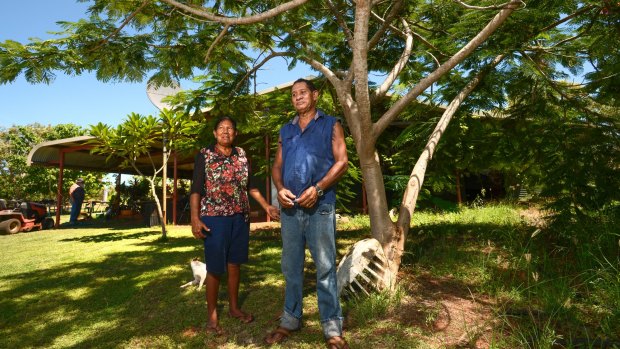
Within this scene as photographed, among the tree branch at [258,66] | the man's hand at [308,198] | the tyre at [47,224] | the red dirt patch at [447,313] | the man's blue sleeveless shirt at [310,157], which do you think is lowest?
the red dirt patch at [447,313]

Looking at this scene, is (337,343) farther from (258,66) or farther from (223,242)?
(258,66)

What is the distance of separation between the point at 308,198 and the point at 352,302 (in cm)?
145

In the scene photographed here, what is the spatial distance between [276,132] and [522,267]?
4.50m

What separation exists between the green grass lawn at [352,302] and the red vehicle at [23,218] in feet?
23.6

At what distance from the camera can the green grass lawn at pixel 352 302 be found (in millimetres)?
2900

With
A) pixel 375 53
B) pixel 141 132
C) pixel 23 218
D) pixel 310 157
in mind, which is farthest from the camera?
pixel 23 218

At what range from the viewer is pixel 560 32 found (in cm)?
532

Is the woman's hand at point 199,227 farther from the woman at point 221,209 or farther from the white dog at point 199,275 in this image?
the white dog at point 199,275

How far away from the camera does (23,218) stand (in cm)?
1293

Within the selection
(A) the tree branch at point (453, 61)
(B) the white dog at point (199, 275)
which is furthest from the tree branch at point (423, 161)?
(B) the white dog at point (199, 275)

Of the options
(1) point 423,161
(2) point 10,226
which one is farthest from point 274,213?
(2) point 10,226

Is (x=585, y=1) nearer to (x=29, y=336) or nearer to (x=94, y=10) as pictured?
(x=94, y=10)

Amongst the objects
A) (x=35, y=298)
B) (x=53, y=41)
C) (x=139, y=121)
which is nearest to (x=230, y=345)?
(x=35, y=298)

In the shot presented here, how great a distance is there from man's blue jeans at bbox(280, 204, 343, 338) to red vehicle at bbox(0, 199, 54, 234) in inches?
518
